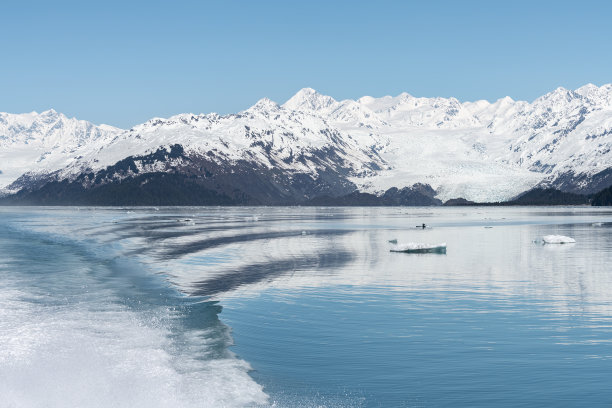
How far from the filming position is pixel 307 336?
107ft

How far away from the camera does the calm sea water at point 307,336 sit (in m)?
23.5

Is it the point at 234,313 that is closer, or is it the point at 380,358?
the point at 380,358

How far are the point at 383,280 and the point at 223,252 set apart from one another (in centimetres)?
3449

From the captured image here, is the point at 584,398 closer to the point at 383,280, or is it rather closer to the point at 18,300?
the point at 383,280

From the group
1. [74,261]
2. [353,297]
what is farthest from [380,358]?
[74,261]

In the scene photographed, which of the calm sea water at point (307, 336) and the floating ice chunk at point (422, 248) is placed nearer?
the calm sea water at point (307, 336)

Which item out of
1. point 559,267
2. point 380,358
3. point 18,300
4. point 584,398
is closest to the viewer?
point 584,398

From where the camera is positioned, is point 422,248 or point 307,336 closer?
point 307,336

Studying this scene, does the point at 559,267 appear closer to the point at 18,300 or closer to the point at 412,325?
the point at 412,325

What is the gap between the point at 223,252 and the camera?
278 ft

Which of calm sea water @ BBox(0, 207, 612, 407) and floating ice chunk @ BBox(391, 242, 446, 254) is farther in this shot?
floating ice chunk @ BBox(391, 242, 446, 254)

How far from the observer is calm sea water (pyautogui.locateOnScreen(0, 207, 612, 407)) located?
23531mm

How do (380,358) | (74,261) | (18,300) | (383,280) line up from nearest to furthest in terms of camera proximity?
(380,358)
(18,300)
(383,280)
(74,261)

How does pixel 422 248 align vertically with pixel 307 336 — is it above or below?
above
